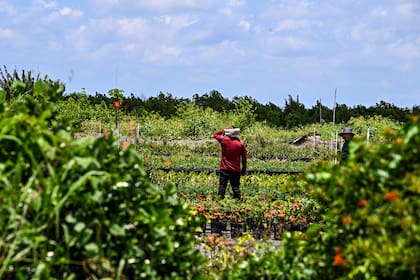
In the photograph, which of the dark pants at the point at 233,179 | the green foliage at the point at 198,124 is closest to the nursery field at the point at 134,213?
the dark pants at the point at 233,179

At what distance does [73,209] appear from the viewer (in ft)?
9.12

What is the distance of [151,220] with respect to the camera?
288 cm

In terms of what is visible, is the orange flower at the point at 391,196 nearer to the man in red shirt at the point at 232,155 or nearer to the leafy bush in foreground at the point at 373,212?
the leafy bush in foreground at the point at 373,212

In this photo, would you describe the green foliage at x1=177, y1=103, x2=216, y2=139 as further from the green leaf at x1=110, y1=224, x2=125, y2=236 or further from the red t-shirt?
the green leaf at x1=110, y1=224, x2=125, y2=236

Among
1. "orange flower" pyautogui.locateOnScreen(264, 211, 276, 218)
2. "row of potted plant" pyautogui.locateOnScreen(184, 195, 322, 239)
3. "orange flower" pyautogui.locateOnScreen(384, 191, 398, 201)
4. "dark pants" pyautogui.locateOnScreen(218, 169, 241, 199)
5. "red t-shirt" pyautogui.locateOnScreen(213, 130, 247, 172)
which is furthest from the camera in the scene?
"dark pants" pyautogui.locateOnScreen(218, 169, 241, 199)

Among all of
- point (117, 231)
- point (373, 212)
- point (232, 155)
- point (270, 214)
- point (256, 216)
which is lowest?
point (256, 216)

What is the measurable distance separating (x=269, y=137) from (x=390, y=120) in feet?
25.6

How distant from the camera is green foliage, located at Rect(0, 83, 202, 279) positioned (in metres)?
2.69

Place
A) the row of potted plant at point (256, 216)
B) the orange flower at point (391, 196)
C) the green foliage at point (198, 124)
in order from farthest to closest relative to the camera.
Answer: the green foliage at point (198, 124)
the row of potted plant at point (256, 216)
the orange flower at point (391, 196)

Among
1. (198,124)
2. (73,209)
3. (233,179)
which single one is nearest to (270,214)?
(233,179)

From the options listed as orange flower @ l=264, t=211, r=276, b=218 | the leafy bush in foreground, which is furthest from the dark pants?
the leafy bush in foreground

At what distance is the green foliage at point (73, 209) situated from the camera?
2.69m

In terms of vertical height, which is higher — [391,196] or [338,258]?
[391,196]

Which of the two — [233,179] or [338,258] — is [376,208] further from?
[233,179]
